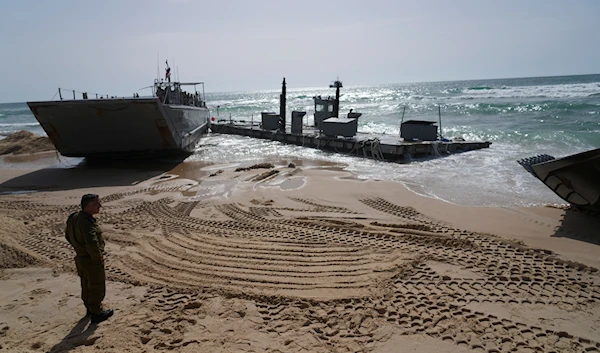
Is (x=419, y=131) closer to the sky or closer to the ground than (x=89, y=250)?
closer to the sky

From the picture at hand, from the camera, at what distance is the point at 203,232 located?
6566mm

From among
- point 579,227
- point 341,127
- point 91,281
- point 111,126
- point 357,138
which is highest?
point 111,126

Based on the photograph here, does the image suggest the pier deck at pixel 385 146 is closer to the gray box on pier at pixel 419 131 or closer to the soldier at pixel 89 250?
the gray box on pier at pixel 419 131

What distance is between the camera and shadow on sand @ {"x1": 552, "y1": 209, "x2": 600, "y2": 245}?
6445mm

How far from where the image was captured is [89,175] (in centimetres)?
1252

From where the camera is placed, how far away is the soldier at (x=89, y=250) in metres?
3.55

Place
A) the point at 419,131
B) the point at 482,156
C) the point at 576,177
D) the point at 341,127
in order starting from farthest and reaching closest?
the point at 341,127, the point at 419,131, the point at 482,156, the point at 576,177

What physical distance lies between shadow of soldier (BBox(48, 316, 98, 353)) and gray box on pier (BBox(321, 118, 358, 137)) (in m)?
14.6

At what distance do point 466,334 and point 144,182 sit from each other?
9.93 meters

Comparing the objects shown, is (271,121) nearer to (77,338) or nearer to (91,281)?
(91,281)

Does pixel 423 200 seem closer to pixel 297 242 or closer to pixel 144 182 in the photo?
pixel 297 242

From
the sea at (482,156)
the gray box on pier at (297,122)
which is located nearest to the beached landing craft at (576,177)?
the sea at (482,156)

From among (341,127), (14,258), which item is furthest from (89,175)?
(341,127)

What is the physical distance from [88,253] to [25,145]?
1994cm
